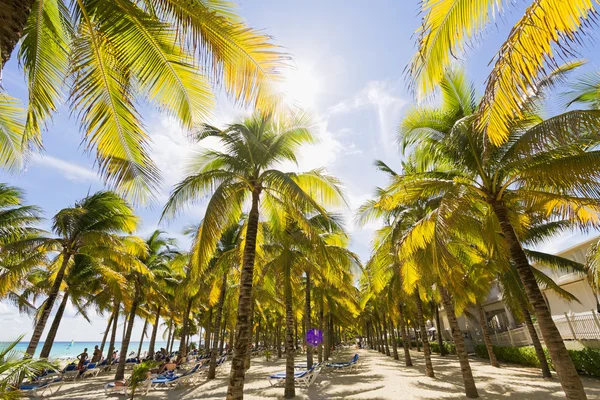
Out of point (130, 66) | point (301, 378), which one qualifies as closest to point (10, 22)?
point (130, 66)

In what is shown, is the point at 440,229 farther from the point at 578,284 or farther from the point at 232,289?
the point at 578,284

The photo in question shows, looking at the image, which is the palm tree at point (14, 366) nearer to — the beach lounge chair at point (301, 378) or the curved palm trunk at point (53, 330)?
the beach lounge chair at point (301, 378)

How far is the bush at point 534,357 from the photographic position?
12.3 m

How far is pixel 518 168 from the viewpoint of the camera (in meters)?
6.96

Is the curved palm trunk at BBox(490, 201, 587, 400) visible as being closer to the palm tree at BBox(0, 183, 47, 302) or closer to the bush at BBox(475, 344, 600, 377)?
the bush at BBox(475, 344, 600, 377)

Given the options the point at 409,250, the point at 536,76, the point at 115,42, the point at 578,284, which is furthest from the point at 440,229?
the point at 578,284

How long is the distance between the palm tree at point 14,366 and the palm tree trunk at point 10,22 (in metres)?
2.80

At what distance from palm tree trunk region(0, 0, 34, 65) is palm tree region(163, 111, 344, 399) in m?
5.13

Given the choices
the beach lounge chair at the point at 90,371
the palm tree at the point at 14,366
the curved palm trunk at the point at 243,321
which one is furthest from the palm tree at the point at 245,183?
the beach lounge chair at the point at 90,371

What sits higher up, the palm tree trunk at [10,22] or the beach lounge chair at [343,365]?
the palm tree trunk at [10,22]

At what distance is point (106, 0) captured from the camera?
13.0 feet

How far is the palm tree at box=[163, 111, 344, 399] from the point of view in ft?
25.0

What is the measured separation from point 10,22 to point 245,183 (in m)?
6.75

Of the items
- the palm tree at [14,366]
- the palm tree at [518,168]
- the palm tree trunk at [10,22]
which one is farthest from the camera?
the palm tree at [518,168]
